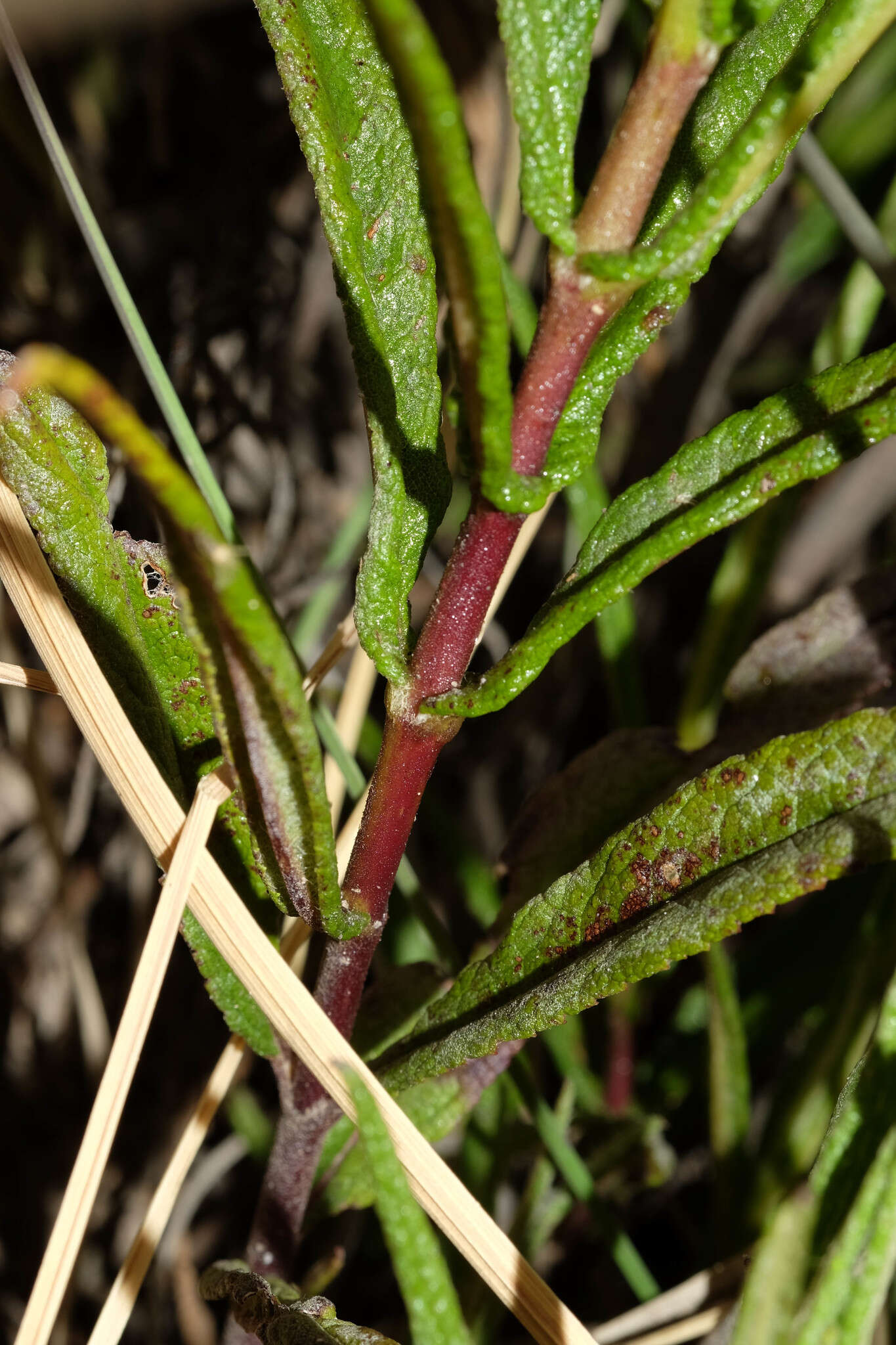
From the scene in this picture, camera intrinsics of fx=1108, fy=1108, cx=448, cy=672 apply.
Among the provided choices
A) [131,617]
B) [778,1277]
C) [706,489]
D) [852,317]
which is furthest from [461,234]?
[852,317]

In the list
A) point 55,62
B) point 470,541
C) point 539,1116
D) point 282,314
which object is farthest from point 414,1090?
point 55,62

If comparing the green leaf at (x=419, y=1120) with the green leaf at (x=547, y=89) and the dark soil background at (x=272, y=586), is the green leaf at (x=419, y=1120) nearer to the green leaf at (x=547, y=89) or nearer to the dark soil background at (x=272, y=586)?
the dark soil background at (x=272, y=586)

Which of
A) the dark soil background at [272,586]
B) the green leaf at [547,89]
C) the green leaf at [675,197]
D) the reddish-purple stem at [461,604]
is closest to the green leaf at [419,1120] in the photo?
the reddish-purple stem at [461,604]

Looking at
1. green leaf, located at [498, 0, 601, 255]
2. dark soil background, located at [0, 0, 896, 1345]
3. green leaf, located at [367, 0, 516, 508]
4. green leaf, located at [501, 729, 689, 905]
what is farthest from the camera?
dark soil background, located at [0, 0, 896, 1345]

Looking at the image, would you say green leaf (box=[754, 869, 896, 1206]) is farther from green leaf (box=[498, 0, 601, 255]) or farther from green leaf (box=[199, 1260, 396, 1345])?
green leaf (box=[498, 0, 601, 255])

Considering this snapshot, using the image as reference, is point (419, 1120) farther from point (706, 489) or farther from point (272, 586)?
point (272, 586)

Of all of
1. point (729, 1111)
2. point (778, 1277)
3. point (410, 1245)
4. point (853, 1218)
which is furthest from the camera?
point (729, 1111)

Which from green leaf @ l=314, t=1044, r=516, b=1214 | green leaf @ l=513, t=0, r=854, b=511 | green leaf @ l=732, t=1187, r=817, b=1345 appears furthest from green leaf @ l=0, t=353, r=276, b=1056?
green leaf @ l=732, t=1187, r=817, b=1345
